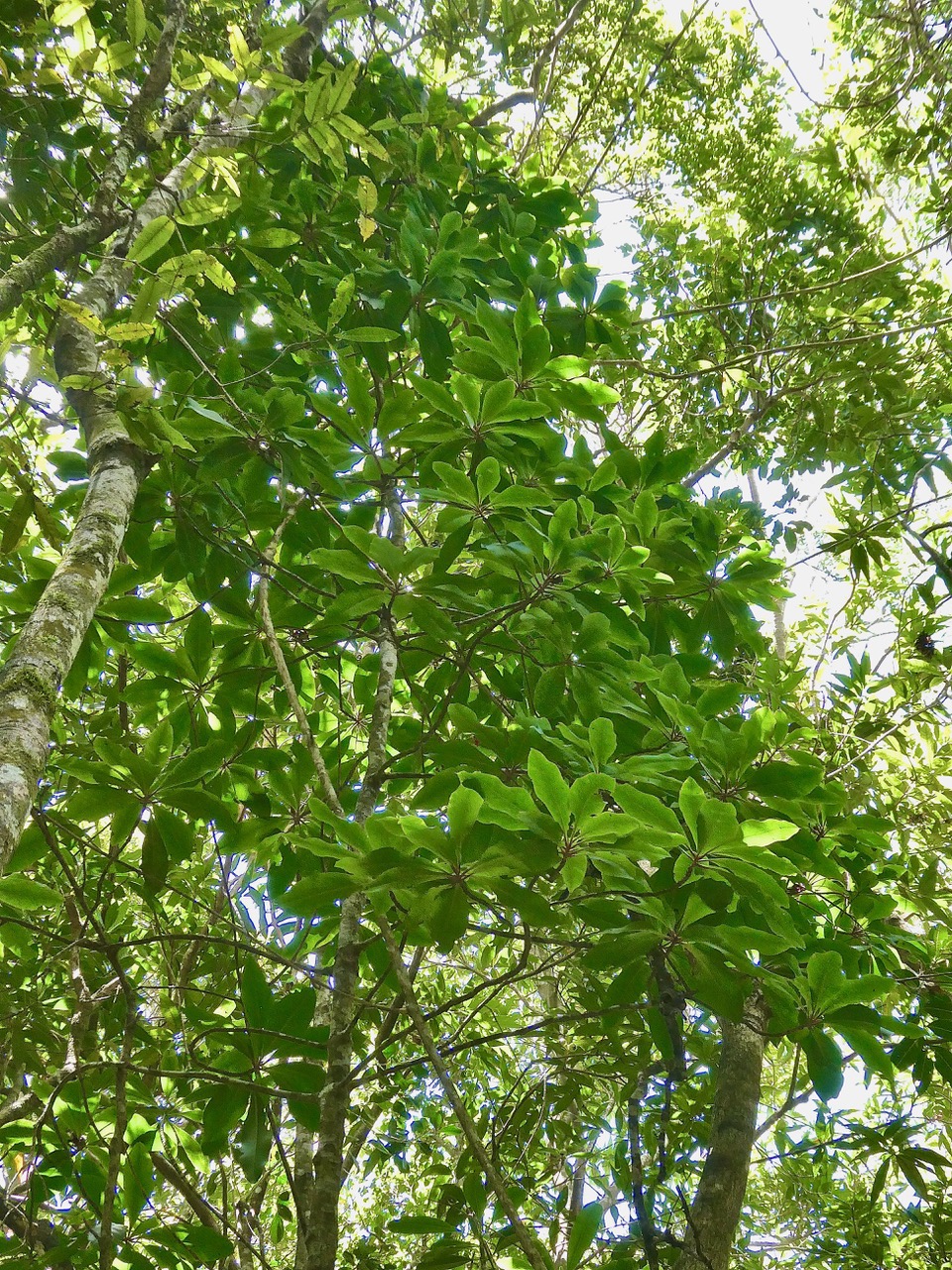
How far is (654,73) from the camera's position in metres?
3.73

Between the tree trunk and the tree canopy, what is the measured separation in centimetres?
1

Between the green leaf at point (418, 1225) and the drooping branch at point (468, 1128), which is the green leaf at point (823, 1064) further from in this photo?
the green leaf at point (418, 1225)

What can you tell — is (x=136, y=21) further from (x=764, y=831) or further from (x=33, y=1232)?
(x=33, y=1232)

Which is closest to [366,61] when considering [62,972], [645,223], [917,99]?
[645,223]

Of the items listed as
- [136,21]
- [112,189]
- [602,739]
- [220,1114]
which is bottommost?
[220,1114]

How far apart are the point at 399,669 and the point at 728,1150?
132cm

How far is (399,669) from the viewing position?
212 cm

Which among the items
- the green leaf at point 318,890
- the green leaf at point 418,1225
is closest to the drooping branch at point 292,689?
the green leaf at point 318,890

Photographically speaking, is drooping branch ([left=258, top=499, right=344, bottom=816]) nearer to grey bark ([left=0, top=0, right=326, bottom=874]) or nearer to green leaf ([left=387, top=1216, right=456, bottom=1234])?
grey bark ([left=0, top=0, right=326, bottom=874])

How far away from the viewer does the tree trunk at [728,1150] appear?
5.70 feet

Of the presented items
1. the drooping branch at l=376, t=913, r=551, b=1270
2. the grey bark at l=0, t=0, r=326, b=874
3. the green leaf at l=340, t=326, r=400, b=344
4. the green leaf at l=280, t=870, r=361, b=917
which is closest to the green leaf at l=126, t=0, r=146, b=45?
the grey bark at l=0, t=0, r=326, b=874

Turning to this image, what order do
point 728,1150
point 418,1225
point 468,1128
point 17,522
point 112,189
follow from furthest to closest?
point 112,189
point 728,1150
point 418,1225
point 17,522
point 468,1128

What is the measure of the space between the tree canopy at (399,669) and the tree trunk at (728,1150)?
11mm

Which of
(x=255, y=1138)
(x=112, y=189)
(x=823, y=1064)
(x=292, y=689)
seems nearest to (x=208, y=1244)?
(x=255, y=1138)
